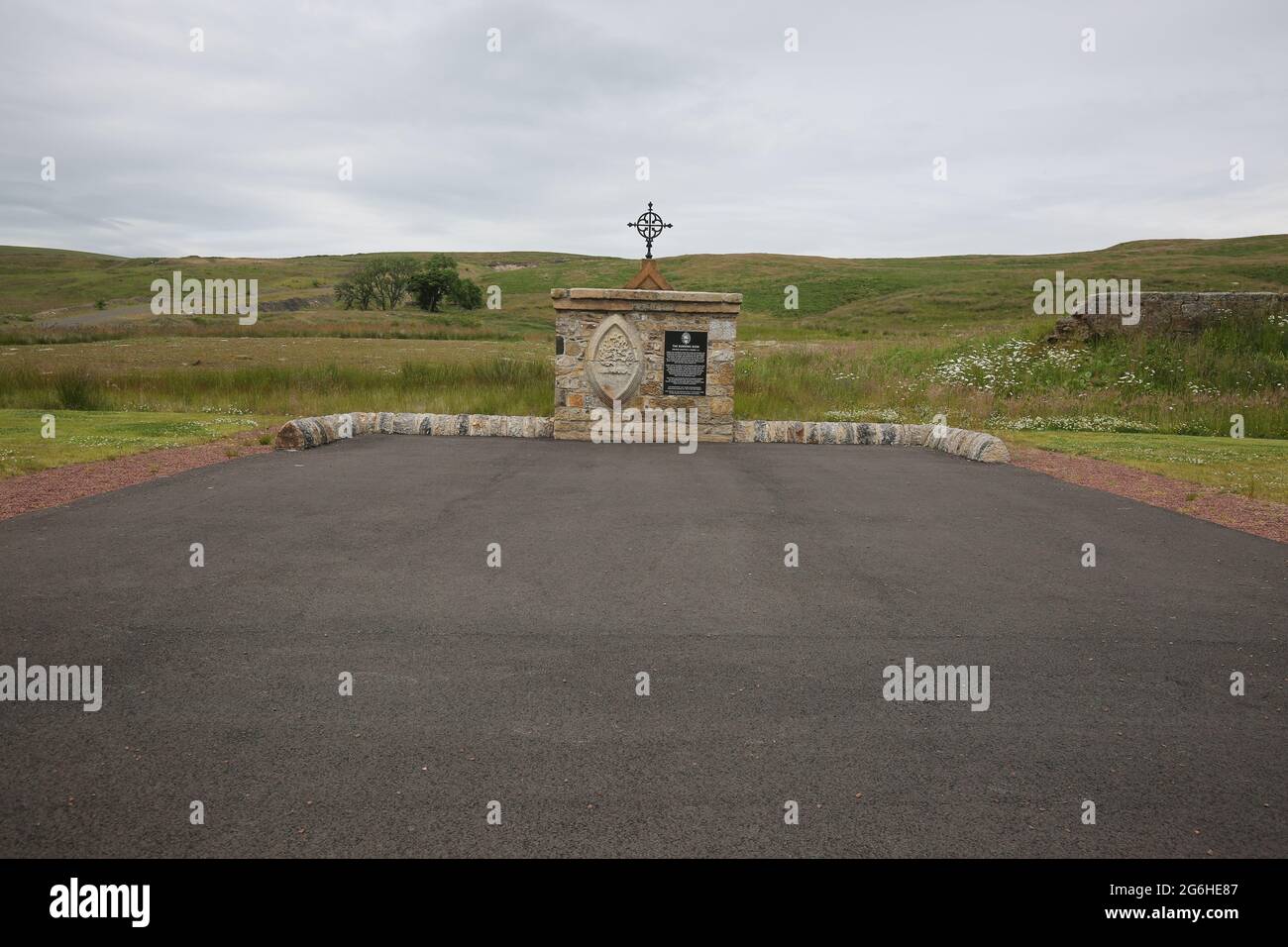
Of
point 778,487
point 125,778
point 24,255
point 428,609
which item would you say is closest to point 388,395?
point 778,487

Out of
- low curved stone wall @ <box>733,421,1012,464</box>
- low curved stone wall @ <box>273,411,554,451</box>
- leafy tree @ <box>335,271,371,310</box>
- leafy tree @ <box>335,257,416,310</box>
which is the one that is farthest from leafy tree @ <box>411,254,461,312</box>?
low curved stone wall @ <box>733,421,1012,464</box>

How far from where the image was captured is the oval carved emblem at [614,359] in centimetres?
1655

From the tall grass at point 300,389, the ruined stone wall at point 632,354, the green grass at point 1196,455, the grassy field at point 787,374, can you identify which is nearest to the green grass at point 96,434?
the grassy field at point 787,374

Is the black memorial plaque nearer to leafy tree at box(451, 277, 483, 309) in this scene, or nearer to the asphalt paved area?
the asphalt paved area

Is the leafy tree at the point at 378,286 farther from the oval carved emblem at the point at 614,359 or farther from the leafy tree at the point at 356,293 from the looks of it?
the oval carved emblem at the point at 614,359

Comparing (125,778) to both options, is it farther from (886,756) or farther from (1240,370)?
(1240,370)

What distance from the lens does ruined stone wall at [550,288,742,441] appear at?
16.5 m

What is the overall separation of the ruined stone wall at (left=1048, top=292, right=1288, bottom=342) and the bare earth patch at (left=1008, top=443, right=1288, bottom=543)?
12.4 meters

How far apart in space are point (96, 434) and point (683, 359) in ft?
34.9

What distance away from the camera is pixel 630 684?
191 inches

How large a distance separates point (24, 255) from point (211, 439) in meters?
160

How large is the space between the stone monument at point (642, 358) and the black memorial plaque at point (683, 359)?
2cm

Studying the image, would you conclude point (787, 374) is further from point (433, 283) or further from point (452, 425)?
point (433, 283)
